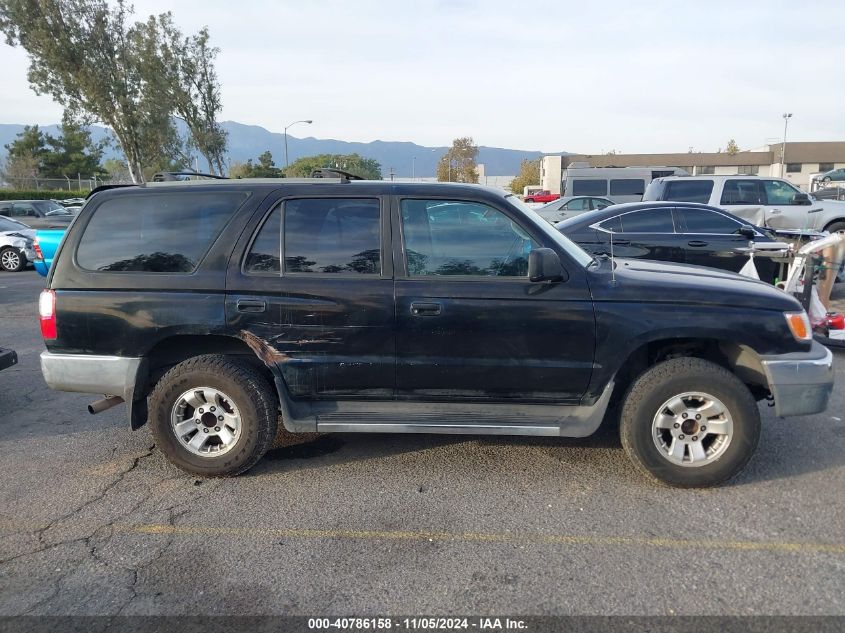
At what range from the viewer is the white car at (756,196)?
1245 centimetres

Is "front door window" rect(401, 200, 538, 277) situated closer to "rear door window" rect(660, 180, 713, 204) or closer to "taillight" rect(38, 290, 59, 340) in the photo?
"taillight" rect(38, 290, 59, 340)

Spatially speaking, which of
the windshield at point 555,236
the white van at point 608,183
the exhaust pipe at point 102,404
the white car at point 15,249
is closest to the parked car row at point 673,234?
the windshield at point 555,236

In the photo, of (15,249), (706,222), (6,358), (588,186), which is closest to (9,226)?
(15,249)

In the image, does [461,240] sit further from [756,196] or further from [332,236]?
[756,196]

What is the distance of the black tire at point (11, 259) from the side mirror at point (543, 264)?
15.7 metres

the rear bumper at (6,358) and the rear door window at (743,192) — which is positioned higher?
the rear door window at (743,192)

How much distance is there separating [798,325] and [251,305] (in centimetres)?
331

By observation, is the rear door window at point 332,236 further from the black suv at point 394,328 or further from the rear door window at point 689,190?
the rear door window at point 689,190

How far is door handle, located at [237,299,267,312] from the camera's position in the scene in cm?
383

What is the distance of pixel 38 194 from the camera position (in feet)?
115

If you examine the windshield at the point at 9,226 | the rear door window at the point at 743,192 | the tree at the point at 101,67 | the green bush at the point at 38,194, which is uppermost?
the tree at the point at 101,67

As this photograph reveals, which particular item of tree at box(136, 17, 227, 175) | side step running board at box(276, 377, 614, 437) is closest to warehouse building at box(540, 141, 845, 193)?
tree at box(136, 17, 227, 175)

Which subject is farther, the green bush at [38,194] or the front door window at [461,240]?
the green bush at [38,194]

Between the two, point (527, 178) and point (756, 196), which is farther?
point (527, 178)
